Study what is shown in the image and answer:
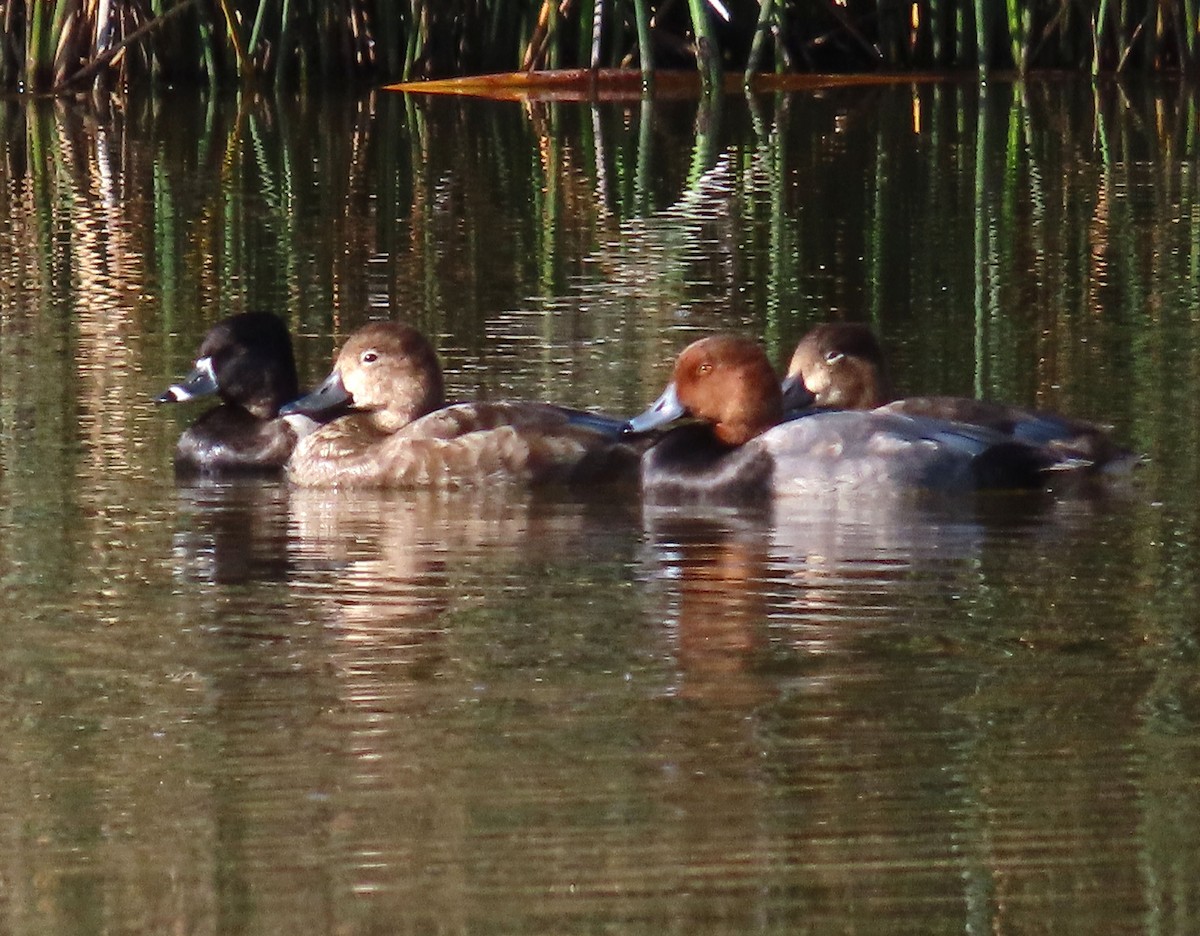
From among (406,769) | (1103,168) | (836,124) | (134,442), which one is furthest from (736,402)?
(836,124)

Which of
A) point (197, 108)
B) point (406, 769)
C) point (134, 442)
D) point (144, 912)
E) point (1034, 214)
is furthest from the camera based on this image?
point (197, 108)

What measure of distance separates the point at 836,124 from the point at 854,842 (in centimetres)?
1417

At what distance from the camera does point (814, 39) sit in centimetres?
1986

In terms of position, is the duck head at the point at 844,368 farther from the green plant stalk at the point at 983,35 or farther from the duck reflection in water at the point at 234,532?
the green plant stalk at the point at 983,35

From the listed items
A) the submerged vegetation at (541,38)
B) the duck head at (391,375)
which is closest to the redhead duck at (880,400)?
the duck head at (391,375)

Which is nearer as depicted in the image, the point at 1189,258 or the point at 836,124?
the point at 1189,258

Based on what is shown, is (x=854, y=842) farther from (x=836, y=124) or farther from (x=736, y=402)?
(x=836, y=124)

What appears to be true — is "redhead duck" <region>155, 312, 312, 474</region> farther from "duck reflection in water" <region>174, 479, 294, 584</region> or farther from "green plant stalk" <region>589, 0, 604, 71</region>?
"green plant stalk" <region>589, 0, 604, 71</region>

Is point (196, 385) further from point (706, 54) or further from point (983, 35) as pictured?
point (983, 35)

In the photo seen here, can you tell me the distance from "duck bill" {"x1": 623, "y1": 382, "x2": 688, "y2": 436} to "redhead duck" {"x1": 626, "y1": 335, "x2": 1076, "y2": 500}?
0.05 m

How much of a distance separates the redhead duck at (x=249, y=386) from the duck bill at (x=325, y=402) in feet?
0.20

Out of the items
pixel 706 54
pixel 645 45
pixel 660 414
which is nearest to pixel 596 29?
pixel 645 45

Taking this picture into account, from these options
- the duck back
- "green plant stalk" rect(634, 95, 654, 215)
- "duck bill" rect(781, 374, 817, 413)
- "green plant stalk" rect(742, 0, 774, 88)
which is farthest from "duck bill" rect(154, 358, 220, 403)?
"green plant stalk" rect(742, 0, 774, 88)

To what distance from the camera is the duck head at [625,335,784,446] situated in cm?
729
